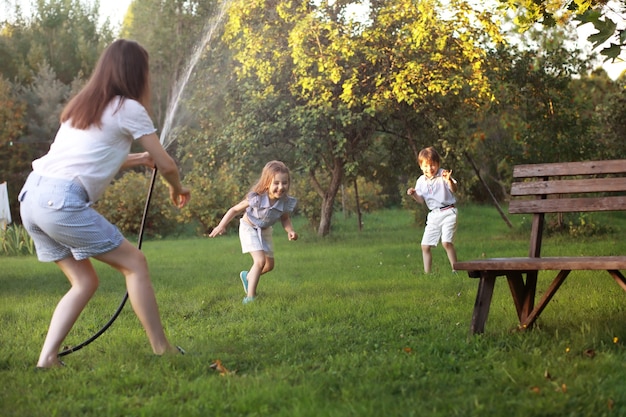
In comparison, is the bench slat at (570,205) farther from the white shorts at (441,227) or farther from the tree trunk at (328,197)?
the tree trunk at (328,197)

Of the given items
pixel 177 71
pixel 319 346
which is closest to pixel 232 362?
pixel 319 346

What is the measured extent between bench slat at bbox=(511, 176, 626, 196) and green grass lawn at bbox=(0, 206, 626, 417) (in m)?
0.88

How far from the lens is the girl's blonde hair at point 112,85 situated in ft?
14.4

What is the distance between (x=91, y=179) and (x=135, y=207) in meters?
16.2

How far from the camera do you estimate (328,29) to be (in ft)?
46.2

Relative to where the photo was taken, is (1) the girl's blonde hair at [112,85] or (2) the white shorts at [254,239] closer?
(1) the girl's blonde hair at [112,85]

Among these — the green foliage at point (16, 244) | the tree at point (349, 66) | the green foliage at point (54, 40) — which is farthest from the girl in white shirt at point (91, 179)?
the green foliage at point (54, 40)

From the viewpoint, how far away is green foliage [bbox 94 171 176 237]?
20.1m

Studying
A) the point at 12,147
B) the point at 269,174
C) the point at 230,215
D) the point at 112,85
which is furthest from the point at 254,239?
the point at 12,147

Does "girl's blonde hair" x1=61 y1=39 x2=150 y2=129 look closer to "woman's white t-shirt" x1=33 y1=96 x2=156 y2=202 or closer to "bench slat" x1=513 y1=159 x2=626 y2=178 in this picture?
"woman's white t-shirt" x1=33 y1=96 x2=156 y2=202

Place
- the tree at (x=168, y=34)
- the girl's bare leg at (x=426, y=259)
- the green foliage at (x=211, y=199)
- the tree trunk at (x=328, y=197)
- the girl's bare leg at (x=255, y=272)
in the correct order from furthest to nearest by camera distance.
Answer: the tree at (x=168, y=34) → the green foliage at (x=211, y=199) → the tree trunk at (x=328, y=197) → the girl's bare leg at (x=426, y=259) → the girl's bare leg at (x=255, y=272)

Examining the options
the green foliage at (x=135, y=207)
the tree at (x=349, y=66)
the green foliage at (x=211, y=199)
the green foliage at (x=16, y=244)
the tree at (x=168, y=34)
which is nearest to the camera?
the tree at (x=349, y=66)

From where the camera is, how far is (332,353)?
16.1 feet

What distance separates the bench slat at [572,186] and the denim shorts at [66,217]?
9.17 ft
